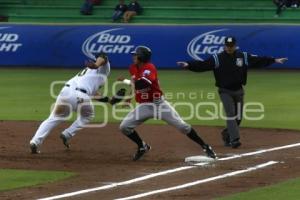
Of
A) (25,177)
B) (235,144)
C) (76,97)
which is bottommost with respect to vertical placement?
(25,177)

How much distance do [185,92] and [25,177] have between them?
495 inches

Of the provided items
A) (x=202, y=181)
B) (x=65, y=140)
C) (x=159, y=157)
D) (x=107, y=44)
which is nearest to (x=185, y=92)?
(x=107, y=44)

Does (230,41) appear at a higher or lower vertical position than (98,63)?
higher

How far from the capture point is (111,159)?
47.0ft

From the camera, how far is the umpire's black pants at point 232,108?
607 inches

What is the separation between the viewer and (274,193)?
11.0 m

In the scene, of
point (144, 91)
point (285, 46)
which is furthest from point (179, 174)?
point (285, 46)

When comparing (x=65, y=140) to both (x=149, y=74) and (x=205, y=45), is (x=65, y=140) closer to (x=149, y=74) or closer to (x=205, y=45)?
(x=149, y=74)

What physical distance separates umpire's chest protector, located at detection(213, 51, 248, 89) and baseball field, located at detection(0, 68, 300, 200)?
1.19 metres

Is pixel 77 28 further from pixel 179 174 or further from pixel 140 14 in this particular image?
pixel 179 174

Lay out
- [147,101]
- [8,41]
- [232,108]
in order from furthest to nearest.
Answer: [8,41] < [232,108] < [147,101]

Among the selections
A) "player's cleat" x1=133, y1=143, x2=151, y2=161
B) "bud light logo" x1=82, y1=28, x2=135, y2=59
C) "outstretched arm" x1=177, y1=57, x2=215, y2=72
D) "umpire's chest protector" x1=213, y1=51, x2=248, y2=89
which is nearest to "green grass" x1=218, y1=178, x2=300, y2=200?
"player's cleat" x1=133, y1=143, x2=151, y2=161

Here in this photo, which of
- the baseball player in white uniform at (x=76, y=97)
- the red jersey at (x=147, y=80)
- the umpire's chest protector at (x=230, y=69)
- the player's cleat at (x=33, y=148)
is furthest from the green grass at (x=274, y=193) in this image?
the player's cleat at (x=33, y=148)

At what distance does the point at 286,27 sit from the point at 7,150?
17319mm
